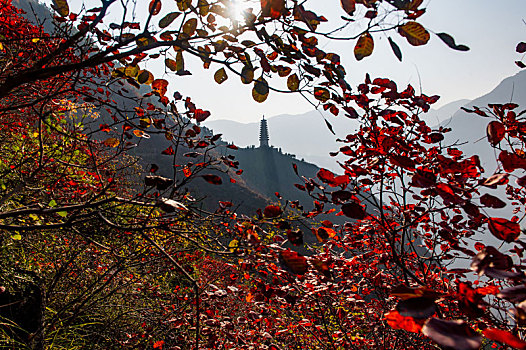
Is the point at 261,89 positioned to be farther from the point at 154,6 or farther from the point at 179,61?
the point at 154,6

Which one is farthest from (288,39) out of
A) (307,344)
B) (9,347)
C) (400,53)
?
(307,344)

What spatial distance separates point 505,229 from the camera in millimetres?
955

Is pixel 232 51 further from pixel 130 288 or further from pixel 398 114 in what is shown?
pixel 130 288

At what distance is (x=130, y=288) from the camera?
5070mm

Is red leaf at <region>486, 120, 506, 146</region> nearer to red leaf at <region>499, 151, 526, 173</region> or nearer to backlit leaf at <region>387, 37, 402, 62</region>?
red leaf at <region>499, 151, 526, 173</region>

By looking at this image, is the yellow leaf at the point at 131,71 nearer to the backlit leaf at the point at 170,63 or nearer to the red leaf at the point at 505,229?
the backlit leaf at the point at 170,63

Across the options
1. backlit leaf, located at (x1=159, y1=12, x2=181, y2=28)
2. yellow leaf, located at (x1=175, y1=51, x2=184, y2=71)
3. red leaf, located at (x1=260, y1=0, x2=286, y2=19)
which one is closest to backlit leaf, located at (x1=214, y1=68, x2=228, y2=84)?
yellow leaf, located at (x1=175, y1=51, x2=184, y2=71)

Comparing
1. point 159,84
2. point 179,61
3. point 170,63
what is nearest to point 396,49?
point 179,61

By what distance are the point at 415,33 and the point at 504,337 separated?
1.07 m

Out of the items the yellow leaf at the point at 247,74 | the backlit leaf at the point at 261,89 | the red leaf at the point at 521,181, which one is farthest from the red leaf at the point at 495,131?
the yellow leaf at the point at 247,74

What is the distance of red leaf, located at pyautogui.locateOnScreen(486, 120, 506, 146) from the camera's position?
1.12m

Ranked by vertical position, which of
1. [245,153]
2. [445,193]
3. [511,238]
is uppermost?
[245,153]

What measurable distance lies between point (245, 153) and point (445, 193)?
4337 centimetres

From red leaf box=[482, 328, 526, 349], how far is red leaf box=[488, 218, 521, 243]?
1.75 ft
